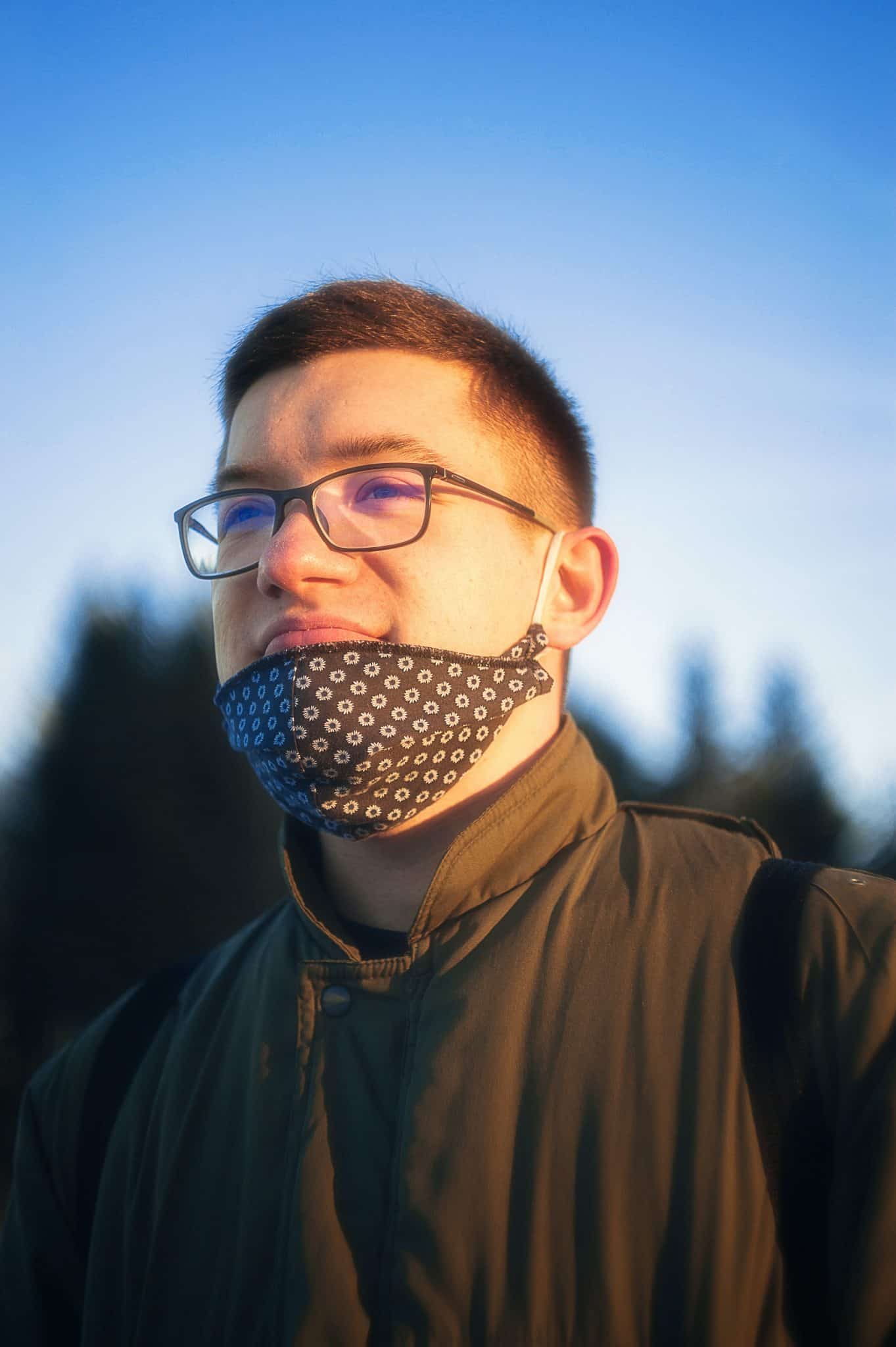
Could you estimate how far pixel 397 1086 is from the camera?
1.93 metres

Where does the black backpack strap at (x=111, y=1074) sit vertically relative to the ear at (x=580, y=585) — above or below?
below

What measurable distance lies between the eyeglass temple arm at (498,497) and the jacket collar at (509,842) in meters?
0.60

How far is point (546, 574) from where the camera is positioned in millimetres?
2547

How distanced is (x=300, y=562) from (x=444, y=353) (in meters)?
0.83

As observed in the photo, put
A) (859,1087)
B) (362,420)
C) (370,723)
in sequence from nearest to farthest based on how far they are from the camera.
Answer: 1. (859,1087)
2. (370,723)
3. (362,420)

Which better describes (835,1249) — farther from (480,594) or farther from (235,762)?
(235,762)

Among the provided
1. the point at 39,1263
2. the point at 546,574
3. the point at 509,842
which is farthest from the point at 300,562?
the point at 39,1263

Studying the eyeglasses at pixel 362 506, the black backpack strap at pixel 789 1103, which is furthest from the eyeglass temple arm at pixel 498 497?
the black backpack strap at pixel 789 1103

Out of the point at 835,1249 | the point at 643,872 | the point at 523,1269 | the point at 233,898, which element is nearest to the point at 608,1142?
the point at 523,1269

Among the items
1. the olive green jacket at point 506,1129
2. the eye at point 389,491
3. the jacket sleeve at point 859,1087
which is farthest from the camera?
the eye at point 389,491

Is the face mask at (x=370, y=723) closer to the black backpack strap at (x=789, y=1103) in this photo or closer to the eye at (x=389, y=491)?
the eye at (x=389, y=491)

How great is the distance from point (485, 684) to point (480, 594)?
9.5 inches

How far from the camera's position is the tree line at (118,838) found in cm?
769

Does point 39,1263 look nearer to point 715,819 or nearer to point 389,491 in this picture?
point 715,819
